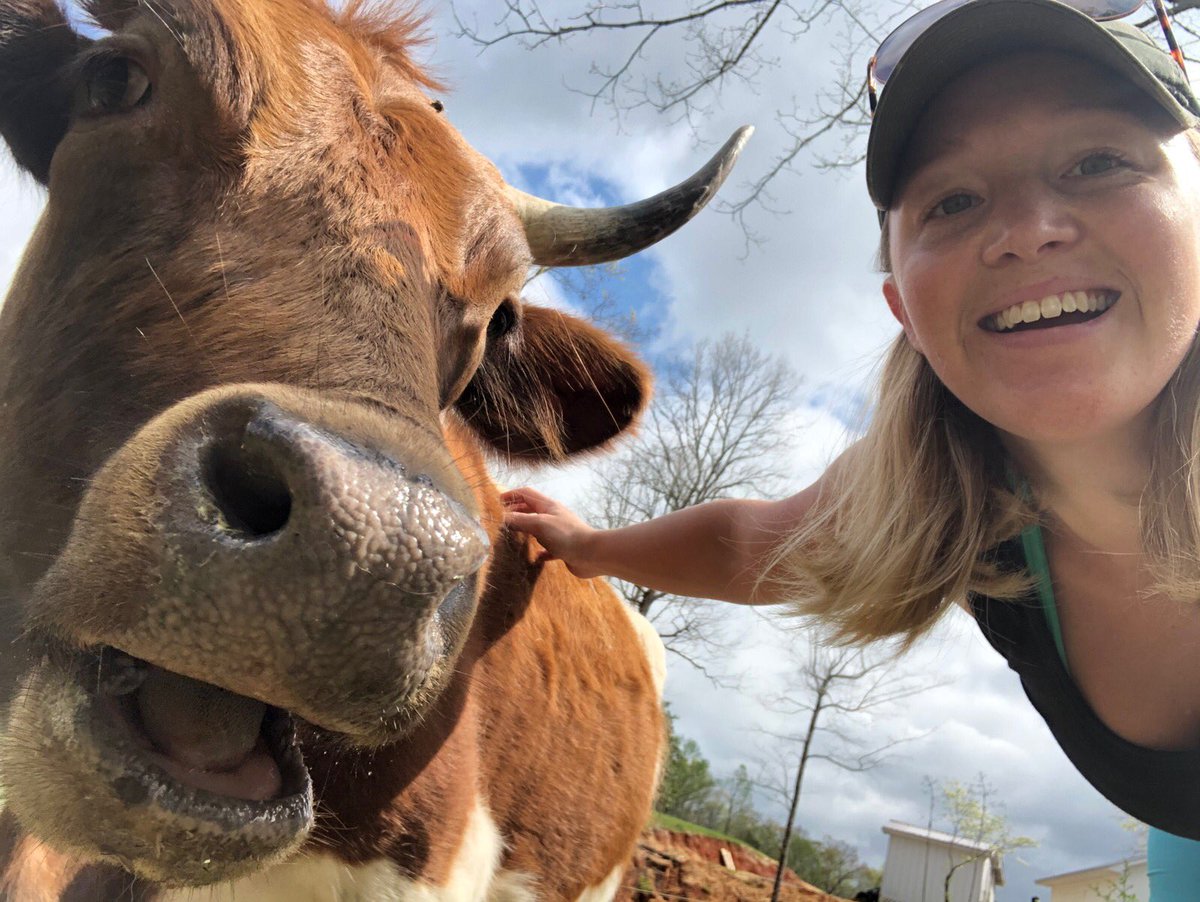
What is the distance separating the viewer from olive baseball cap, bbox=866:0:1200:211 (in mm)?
1880

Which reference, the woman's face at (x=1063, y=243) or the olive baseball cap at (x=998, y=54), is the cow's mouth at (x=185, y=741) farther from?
the olive baseball cap at (x=998, y=54)

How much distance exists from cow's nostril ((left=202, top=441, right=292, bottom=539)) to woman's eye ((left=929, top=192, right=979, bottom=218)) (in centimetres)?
174

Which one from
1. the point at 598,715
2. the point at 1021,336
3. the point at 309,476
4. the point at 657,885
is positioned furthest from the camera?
the point at 657,885

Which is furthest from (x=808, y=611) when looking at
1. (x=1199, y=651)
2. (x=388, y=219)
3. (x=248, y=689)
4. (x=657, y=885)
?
(x=657, y=885)

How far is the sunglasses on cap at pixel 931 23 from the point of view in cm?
213

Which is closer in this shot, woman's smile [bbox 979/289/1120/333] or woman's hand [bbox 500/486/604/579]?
woman's smile [bbox 979/289/1120/333]

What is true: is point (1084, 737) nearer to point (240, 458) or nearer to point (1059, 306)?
point (1059, 306)

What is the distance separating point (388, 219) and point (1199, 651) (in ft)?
7.69

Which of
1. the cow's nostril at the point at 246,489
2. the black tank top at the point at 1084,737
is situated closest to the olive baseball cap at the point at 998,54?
the black tank top at the point at 1084,737

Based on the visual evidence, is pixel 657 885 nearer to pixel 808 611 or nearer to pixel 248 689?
pixel 808 611

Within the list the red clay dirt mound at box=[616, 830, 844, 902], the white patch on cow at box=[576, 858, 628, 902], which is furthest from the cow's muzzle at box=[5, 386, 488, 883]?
the red clay dirt mound at box=[616, 830, 844, 902]

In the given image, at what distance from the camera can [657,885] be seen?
11.7m

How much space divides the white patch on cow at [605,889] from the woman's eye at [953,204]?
3143 millimetres

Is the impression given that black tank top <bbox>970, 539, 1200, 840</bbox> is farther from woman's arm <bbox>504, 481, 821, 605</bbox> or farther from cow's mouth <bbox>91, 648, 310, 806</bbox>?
cow's mouth <bbox>91, 648, 310, 806</bbox>
